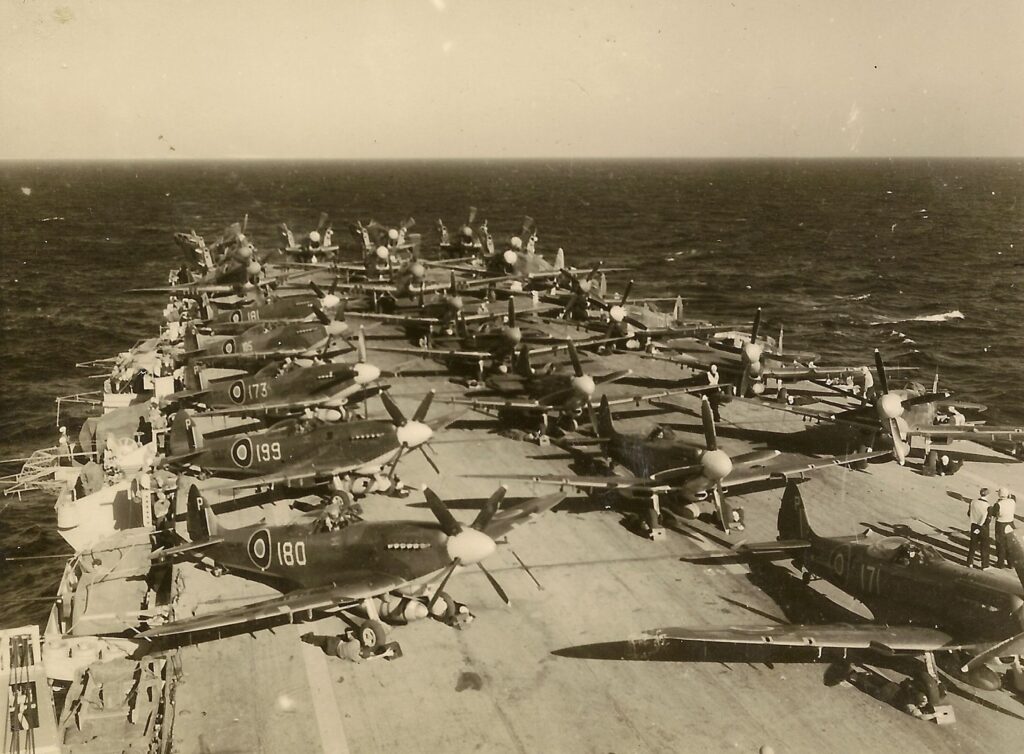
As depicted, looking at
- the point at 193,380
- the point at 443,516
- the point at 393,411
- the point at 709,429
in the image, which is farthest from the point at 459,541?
the point at 193,380

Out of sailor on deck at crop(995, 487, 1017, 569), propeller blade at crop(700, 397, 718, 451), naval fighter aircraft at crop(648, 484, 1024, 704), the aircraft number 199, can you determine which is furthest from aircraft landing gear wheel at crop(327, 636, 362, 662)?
sailor on deck at crop(995, 487, 1017, 569)

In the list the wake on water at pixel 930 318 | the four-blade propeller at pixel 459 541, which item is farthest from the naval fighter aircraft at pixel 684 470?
the wake on water at pixel 930 318

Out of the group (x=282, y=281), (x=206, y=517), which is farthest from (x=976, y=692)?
(x=282, y=281)

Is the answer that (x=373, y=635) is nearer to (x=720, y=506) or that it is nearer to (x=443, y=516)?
(x=443, y=516)

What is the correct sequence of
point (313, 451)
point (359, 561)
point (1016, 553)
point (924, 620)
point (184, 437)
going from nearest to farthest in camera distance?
point (924, 620) → point (1016, 553) → point (359, 561) → point (313, 451) → point (184, 437)

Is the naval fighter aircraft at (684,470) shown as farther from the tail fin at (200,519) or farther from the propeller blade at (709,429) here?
the tail fin at (200,519)

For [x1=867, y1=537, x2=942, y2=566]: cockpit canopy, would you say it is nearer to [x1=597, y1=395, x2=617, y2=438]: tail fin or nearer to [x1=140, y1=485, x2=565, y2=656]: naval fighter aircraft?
[x1=140, y1=485, x2=565, y2=656]: naval fighter aircraft
